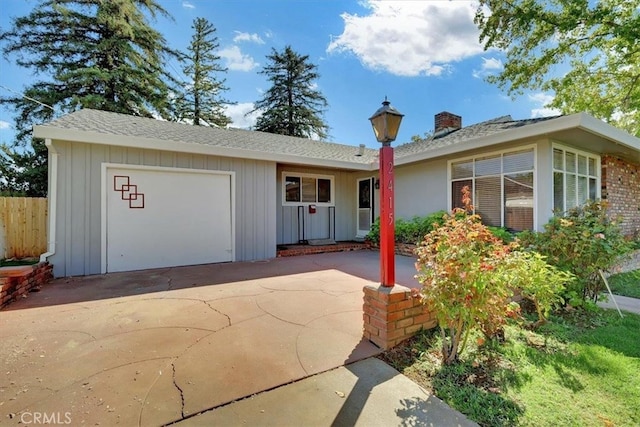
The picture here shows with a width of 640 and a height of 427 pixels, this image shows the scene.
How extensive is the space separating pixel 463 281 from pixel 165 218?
597cm

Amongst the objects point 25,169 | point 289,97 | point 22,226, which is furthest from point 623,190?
point 25,169

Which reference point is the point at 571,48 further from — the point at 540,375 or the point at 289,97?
the point at 289,97

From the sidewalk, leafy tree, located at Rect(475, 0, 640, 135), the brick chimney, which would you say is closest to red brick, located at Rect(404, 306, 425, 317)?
the sidewalk

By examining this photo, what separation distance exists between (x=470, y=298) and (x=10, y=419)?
10.3 feet

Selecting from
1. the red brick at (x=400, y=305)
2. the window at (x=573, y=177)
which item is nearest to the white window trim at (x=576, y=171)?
the window at (x=573, y=177)

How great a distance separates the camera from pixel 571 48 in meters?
10.2

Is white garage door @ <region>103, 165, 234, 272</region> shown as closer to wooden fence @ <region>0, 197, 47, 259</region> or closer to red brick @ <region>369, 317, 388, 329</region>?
wooden fence @ <region>0, 197, 47, 259</region>

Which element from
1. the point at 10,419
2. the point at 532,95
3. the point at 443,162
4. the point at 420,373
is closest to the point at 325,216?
the point at 443,162

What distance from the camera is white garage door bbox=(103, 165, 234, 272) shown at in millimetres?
5789

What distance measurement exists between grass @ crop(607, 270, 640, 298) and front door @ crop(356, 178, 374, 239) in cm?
578

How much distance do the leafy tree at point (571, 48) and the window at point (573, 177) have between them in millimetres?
4676

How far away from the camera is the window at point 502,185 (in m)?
6.19

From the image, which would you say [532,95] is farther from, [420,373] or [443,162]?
[420,373]

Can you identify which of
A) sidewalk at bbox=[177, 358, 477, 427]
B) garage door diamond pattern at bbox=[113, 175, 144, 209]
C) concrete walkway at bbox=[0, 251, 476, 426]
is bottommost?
sidewalk at bbox=[177, 358, 477, 427]
